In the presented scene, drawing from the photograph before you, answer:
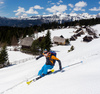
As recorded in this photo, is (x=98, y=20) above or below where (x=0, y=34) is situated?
above

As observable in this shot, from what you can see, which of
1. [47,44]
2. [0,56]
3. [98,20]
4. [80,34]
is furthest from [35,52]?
[98,20]

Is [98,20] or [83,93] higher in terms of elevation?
[98,20]

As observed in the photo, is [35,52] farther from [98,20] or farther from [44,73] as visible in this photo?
[98,20]

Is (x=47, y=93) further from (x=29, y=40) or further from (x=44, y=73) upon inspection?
(x=29, y=40)

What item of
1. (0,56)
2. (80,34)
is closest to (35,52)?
(0,56)

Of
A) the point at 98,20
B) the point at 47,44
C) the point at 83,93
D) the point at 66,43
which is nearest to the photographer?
the point at 83,93

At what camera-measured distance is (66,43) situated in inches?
2394

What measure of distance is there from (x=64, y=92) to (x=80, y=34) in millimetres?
84499

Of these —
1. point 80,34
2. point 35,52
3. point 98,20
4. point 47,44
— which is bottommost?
point 35,52

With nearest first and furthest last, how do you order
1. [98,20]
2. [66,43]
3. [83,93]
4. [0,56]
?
[83,93]
[0,56]
[66,43]
[98,20]

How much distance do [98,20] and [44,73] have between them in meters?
152

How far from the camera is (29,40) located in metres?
50.3

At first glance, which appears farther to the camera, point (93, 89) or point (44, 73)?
point (44, 73)

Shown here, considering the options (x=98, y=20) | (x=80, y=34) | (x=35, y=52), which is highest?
(x=98, y=20)
